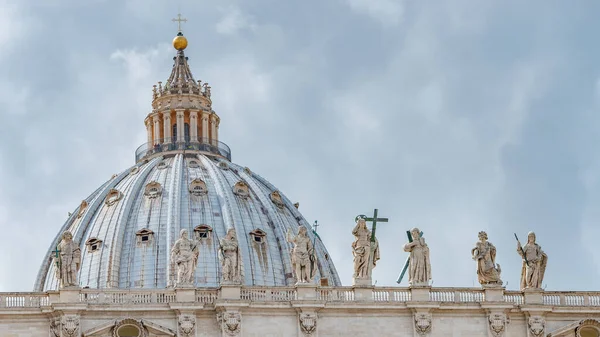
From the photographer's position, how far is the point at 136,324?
89.2 metres

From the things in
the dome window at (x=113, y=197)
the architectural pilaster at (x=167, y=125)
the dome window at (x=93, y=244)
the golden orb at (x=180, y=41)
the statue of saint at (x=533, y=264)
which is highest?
the golden orb at (x=180, y=41)

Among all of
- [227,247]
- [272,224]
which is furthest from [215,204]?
[227,247]

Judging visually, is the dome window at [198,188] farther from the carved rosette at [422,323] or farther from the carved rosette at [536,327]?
the carved rosette at [536,327]

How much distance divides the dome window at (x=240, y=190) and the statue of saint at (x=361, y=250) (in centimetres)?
7711

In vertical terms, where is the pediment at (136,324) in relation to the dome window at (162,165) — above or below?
below

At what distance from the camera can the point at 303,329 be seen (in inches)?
3548

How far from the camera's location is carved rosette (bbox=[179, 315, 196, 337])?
89375 mm

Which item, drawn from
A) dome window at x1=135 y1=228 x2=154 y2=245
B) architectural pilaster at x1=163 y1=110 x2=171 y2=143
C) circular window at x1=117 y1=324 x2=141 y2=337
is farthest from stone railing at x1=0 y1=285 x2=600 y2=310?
architectural pilaster at x1=163 y1=110 x2=171 y2=143

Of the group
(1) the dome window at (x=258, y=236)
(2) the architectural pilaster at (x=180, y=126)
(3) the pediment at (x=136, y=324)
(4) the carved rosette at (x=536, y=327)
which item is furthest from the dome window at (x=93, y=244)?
(4) the carved rosette at (x=536, y=327)

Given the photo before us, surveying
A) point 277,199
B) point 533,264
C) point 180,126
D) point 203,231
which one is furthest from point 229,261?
point 180,126

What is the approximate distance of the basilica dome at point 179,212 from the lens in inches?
6294

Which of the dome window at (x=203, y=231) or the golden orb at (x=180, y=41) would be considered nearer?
the dome window at (x=203, y=231)

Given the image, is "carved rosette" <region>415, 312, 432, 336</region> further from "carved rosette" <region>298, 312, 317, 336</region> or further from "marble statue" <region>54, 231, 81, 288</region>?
"marble statue" <region>54, 231, 81, 288</region>

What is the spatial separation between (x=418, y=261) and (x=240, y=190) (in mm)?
77746
